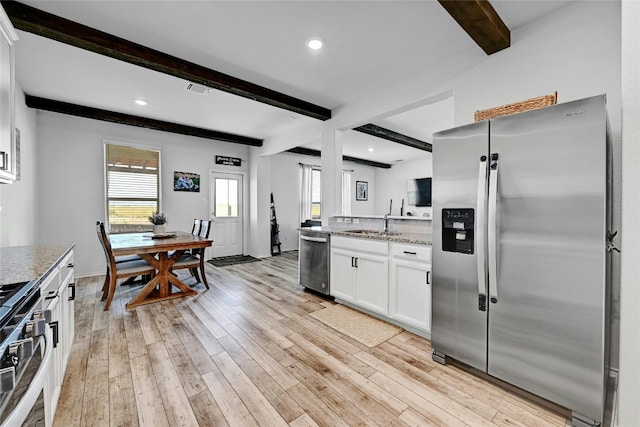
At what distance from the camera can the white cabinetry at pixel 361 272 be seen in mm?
2787

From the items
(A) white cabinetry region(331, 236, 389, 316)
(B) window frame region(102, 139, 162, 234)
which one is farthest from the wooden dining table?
(A) white cabinetry region(331, 236, 389, 316)

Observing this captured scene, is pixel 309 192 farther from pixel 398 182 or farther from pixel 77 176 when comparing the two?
pixel 77 176

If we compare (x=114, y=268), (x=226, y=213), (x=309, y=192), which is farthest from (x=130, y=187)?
(x=309, y=192)

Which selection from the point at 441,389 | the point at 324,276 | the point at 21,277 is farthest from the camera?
the point at 324,276

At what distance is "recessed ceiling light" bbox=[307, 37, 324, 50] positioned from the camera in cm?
249

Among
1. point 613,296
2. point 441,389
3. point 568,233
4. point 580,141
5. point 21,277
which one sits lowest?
point 441,389

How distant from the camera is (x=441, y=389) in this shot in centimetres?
180

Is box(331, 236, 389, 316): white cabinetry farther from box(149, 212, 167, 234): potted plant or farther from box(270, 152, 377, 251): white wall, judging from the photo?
box(270, 152, 377, 251): white wall

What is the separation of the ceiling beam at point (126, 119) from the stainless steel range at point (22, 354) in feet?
13.6

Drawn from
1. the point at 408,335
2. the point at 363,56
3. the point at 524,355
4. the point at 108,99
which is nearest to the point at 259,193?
the point at 108,99

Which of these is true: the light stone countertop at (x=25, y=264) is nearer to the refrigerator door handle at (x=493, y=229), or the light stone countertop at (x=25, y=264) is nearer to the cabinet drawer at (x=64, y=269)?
the cabinet drawer at (x=64, y=269)

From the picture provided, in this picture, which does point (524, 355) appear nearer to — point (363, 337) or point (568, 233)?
point (568, 233)

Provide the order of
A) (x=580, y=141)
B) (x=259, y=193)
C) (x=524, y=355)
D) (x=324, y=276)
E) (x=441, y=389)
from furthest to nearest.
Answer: (x=259, y=193)
(x=324, y=276)
(x=441, y=389)
(x=524, y=355)
(x=580, y=141)

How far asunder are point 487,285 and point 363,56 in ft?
7.66
